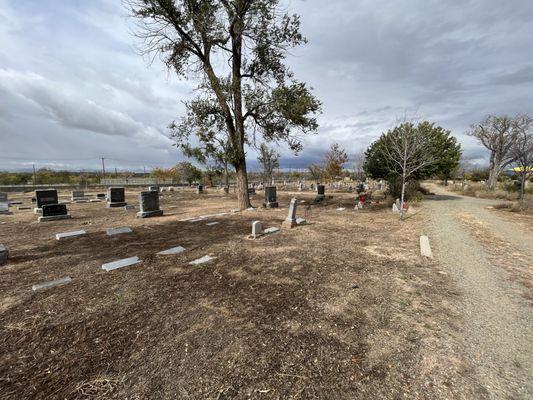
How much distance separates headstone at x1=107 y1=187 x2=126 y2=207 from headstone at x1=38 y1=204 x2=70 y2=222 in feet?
11.8

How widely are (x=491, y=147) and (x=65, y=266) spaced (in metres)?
34.4

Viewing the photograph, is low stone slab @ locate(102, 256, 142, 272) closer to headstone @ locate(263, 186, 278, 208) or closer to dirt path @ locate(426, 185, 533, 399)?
dirt path @ locate(426, 185, 533, 399)

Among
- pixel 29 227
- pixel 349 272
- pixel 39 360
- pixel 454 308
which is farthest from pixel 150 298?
pixel 29 227

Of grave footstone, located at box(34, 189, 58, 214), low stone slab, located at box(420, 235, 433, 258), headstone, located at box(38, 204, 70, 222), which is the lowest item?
low stone slab, located at box(420, 235, 433, 258)

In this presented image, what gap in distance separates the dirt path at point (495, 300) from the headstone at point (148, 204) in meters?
10.9

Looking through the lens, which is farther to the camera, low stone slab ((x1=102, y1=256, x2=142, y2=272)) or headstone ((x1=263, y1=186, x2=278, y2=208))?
headstone ((x1=263, y1=186, x2=278, y2=208))

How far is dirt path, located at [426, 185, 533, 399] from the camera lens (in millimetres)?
2271

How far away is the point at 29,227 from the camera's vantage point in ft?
28.8

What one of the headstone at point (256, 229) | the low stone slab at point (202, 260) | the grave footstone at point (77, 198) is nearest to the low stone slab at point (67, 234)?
the low stone slab at point (202, 260)

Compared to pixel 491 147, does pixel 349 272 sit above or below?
below

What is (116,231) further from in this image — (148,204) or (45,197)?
(45,197)

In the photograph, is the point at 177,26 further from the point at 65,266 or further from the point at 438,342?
the point at 438,342

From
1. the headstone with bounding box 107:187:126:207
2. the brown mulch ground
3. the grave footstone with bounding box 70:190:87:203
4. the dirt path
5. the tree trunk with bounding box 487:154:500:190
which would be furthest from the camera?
the tree trunk with bounding box 487:154:500:190

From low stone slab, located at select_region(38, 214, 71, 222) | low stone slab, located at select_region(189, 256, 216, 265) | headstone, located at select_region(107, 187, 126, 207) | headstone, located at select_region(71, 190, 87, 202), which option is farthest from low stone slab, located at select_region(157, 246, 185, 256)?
headstone, located at select_region(71, 190, 87, 202)
